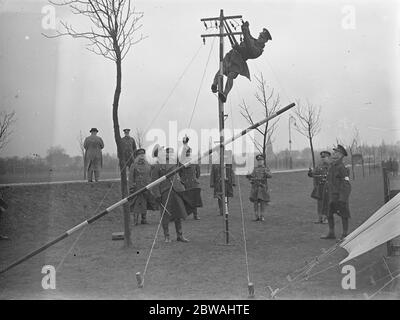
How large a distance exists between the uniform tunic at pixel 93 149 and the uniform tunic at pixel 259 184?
2577 millimetres

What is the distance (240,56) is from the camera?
5.59 meters

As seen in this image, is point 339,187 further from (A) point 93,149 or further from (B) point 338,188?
(A) point 93,149

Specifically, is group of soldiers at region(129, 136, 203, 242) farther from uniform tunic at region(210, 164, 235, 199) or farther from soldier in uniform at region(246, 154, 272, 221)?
soldier in uniform at region(246, 154, 272, 221)

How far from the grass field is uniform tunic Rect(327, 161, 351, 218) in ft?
0.92

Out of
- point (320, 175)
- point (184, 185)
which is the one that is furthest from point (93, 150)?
point (320, 175)

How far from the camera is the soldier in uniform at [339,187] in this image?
6223 mm

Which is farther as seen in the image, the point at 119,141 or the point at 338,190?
the point at 338,190

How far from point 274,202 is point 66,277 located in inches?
155

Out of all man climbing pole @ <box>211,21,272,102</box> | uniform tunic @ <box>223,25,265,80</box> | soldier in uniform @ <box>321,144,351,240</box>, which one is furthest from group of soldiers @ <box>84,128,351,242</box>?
uniform tunic @ <box>223,25,265,80</box>

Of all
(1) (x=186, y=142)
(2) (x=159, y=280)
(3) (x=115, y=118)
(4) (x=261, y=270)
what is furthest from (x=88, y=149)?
(4) (x=261, y=270)

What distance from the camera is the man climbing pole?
5.39 meters

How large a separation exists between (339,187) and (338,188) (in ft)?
0.07

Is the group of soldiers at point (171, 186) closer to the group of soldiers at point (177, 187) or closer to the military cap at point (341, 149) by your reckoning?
the group of soldiers at point (177, 187)
